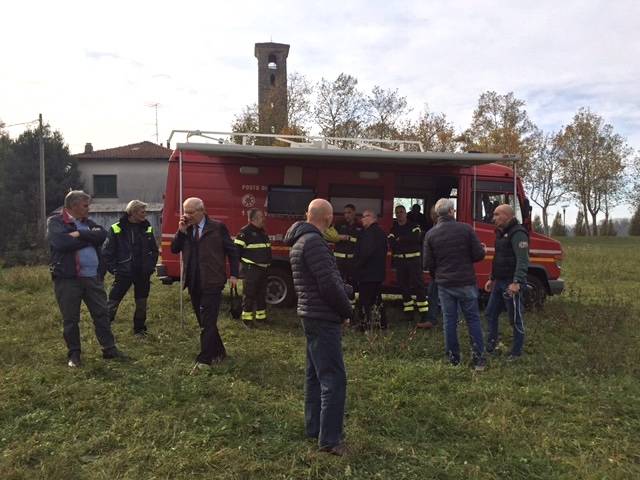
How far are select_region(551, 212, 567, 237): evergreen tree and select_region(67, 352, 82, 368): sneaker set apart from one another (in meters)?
47.4

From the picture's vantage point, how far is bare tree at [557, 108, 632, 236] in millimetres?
42281

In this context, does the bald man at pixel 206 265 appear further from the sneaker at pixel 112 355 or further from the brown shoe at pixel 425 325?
the brown shoe at pixel 425 325

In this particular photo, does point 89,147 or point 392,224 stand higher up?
point 89,147

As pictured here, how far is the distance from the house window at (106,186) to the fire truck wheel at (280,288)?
3356cm

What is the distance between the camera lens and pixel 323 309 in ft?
11.6

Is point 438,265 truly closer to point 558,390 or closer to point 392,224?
point 558,390

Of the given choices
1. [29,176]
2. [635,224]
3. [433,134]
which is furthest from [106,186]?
[635,224]

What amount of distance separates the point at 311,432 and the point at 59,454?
1.72 metres

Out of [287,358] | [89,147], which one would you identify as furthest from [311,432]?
[89,147]

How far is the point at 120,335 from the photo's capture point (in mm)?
6859

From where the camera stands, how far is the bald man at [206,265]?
17.8ft

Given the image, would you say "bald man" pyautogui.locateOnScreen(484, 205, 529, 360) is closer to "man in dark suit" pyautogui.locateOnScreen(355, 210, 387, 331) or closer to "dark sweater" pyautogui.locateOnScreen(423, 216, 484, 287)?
"dark sweater" pyautogui.locateOnScreen(423, 216, 484, 287)

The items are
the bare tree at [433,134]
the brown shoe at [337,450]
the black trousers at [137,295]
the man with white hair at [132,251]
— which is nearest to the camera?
the brown shoe at [337,450]

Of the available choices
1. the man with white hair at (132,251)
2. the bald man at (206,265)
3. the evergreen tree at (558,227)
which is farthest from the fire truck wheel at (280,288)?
the evergreen tree at (558,227)
